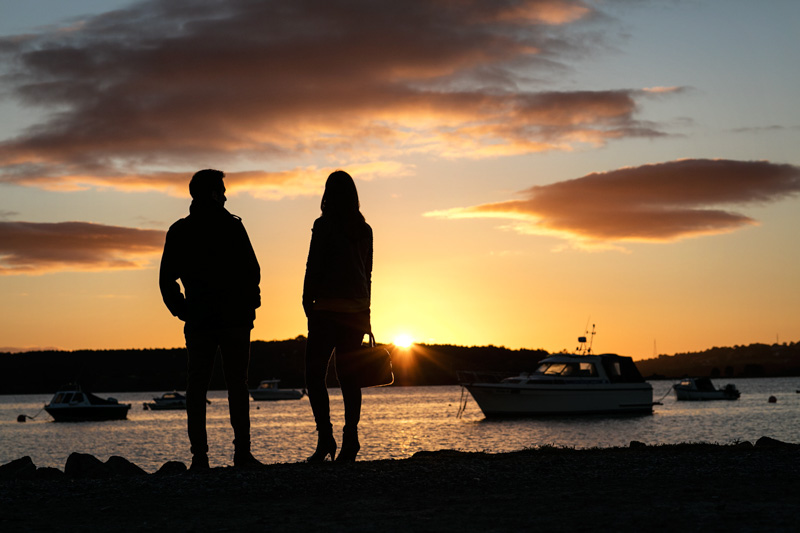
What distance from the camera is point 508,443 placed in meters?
34.9

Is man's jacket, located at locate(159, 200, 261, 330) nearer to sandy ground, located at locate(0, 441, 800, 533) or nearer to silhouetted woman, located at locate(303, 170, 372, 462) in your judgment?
silhouetted woman, located at locate(303, 170, 372, 462)

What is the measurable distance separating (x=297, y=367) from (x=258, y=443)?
150 meters

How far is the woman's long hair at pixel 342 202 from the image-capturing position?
7.43m

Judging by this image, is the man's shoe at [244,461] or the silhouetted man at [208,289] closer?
the silhouetted man at [208,289]

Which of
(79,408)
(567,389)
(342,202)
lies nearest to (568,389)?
(567,389)

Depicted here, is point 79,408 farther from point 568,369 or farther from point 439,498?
point 439,498

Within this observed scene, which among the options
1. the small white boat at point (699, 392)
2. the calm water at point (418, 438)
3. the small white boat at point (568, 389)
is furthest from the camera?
the small white boat at point (699, 392)

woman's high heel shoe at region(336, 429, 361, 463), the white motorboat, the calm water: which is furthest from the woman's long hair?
the white motorboat

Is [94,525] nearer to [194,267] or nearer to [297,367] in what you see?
[194,267]

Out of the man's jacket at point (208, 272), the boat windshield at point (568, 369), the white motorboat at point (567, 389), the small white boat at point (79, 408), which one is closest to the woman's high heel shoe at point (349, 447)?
the man's jacket at point (208, 272)

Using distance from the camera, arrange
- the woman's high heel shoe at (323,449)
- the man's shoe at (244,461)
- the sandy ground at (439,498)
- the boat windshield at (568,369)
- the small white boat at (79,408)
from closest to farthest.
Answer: the sandy ground at (439,498)
the man's shoe at (244,461)
the woman's high heel shoe at (323,449)
the boat windshield at (568,369)
the small white boat at (79,408)

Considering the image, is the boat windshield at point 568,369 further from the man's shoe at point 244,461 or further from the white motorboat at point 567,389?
the man's shoe at point 244,461

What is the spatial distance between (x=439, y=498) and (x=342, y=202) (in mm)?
2808

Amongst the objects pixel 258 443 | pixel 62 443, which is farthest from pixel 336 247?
pixel 62 443
